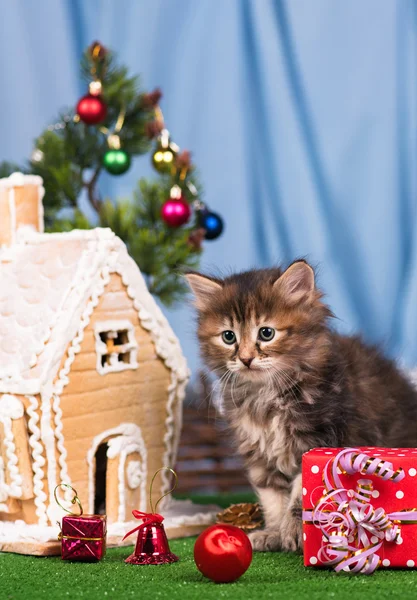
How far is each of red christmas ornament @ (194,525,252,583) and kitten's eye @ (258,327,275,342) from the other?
20.7 inches

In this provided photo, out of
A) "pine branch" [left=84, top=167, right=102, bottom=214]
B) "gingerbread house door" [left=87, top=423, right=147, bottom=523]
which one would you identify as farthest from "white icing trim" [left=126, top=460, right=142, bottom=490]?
"pine branch" [left=84, top=167, right=102, bottom=214]

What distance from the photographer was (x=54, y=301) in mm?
2439

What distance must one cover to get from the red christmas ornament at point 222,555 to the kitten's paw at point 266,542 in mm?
414

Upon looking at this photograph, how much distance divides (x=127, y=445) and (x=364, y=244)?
153 centimetres

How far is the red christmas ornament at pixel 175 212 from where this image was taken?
3.05 meters

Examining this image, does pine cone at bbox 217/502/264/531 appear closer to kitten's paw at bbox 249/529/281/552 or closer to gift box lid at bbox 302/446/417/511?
kitten's paw at bbox 249/529/281/552

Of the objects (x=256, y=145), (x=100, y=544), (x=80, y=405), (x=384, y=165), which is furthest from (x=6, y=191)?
(x=384, y=165)

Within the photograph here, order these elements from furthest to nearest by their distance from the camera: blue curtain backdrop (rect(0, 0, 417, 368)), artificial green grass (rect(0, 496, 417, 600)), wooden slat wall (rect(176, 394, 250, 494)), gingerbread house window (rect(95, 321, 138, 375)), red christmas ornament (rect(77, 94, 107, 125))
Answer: blue curtain backdrop (rect(0, 0, 417, 368)), wooden slat wall (rect(176, 394, 250, 494)), red christmas ornament (rect(77, 94, 107, 125)), gingerbread house window (rect(95, 321, 138, 375)), artificial green grass (rect(0, 496, 417, 600))

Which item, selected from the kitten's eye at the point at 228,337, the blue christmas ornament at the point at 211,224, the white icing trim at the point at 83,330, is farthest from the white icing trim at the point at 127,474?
the blue christmas ornament at the point at 211,224

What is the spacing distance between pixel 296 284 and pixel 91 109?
1126 millimetres

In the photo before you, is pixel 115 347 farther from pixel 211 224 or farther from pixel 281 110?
pixel 281 110

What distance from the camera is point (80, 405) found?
7.89ft

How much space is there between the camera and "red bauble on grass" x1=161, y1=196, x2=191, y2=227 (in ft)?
10.0

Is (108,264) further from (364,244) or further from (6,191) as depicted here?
(364,244)
